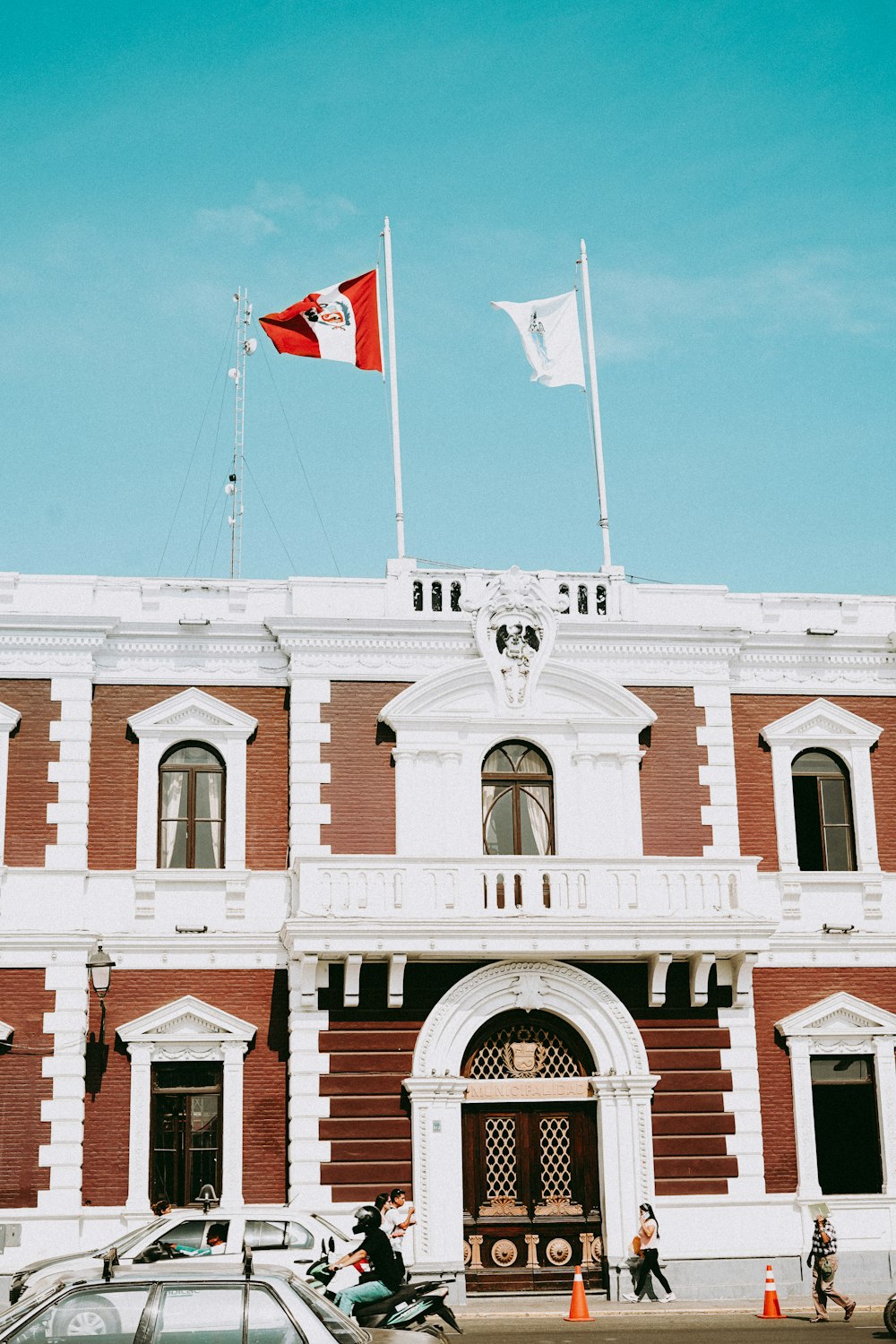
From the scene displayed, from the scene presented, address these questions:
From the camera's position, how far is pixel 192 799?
24.7 m

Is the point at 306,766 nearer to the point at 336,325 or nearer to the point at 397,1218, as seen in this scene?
the point at 397,1218

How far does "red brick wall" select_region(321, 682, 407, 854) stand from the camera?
24531 mm

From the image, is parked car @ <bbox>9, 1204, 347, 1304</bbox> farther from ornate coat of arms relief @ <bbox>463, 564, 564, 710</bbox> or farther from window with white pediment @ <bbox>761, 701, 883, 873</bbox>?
window with white pediment @ <bbox>761, 701, 883, 873</bbox>

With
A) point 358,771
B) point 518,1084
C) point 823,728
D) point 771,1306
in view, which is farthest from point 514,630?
point 771,1306

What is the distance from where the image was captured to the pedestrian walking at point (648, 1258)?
2239 centimetres

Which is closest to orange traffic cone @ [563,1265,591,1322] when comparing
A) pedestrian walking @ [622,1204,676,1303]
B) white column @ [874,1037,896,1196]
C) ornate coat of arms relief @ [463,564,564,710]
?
pedestrian walking @ [622,1204,676,1303]

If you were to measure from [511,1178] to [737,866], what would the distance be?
553cm

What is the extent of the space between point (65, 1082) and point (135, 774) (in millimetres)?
4535

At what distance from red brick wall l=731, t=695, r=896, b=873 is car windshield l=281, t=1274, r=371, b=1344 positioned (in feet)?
50.5

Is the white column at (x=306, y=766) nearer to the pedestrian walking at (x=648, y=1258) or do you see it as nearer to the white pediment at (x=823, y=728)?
the pedestrian walking at (x=648, y=1258)

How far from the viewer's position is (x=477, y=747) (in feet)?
82.4

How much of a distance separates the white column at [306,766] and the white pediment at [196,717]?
70cm

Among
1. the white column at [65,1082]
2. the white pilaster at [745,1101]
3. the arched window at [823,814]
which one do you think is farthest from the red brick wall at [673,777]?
the white column at [65,1082]

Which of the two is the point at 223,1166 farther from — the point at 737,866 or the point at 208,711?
the point at 737,866
